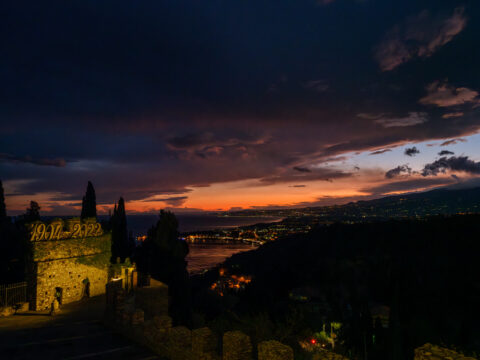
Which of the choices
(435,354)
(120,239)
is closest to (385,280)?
(120,239)

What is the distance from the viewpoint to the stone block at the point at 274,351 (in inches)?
207

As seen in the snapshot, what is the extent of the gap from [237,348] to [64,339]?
8690mm

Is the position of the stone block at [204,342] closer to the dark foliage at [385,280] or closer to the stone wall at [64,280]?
the stone wall at [64,280]

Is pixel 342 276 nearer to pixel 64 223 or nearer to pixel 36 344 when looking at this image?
pixel 64 223

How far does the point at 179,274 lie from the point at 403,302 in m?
33.6

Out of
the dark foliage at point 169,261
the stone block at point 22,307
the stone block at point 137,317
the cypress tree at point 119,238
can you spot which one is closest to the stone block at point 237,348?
the stone block at point 137,317

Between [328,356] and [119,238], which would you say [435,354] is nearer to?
[328,356]

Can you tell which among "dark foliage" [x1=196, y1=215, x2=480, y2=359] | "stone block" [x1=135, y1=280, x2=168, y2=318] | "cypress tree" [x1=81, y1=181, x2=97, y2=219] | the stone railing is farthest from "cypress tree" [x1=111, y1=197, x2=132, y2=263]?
the stone railing

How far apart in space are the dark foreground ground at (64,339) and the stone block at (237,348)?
13.4 feet

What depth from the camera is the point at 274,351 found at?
5352mm

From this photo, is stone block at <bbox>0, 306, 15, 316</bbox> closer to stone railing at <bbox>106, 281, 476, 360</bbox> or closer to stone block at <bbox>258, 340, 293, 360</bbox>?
stone railing at <bbox>106, 281, 476, 360</bbox>

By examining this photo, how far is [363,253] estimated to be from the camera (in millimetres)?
73000

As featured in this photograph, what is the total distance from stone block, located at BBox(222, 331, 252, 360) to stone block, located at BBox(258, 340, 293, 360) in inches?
28.7

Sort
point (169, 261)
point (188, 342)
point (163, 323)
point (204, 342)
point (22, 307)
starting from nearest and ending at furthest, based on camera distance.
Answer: point (204, 342) < point (188, 342) < point (163, 323) < point (22, 307) < point (169, 261)
